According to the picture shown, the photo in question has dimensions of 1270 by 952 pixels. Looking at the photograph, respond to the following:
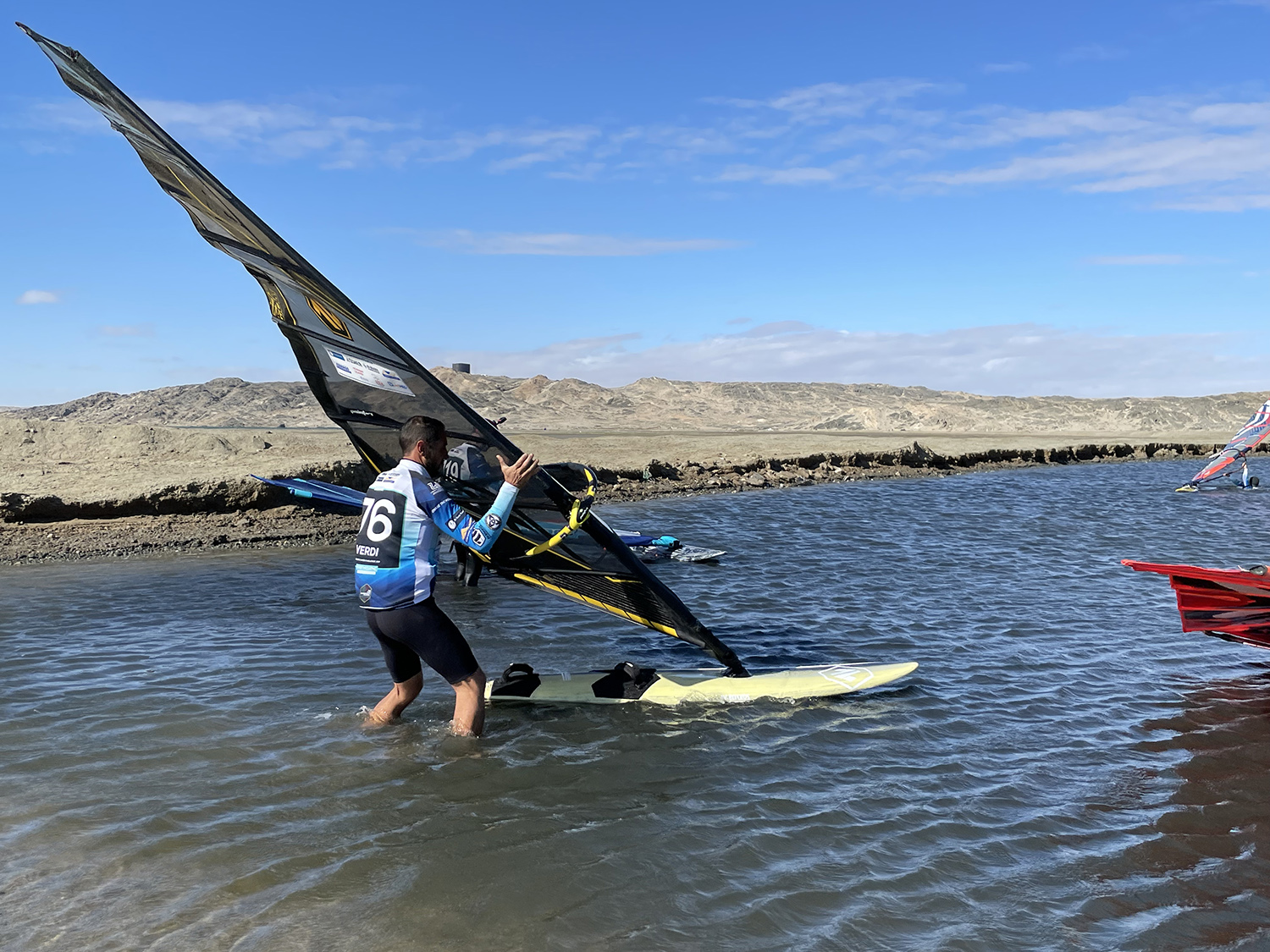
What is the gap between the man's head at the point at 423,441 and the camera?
5.07 meters

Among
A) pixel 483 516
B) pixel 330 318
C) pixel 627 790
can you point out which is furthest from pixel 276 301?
pixel 627 790

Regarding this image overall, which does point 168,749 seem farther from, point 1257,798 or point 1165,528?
point 1165,528

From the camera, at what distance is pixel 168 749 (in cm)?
539

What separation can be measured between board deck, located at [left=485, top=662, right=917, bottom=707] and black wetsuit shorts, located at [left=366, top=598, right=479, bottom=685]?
112 centimetres

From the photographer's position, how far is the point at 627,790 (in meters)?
4.94

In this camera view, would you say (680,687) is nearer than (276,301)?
No

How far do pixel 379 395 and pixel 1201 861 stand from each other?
5.01 m

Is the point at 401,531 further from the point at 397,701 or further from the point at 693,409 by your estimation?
the point at 693,409

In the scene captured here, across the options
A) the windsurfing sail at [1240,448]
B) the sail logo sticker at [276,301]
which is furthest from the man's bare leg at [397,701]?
the windsurfing sail at [1240,448]

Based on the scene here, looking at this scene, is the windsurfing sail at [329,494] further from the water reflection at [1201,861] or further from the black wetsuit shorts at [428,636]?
the water reflection at [1201,861]

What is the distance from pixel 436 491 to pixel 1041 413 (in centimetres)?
8452

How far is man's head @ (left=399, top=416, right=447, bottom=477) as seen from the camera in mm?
5066

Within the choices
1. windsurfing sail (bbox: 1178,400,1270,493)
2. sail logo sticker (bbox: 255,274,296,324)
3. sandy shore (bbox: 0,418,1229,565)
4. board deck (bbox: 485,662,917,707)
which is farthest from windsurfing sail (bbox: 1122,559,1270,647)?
windsurfing sail (bbox: 1178,400,1270,493)

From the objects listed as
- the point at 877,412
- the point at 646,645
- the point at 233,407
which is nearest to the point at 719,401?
the point at 877,412
